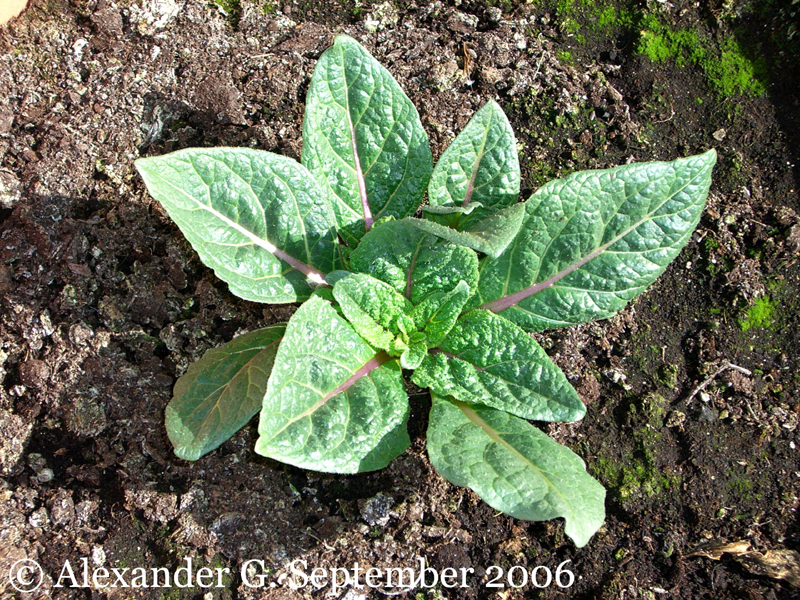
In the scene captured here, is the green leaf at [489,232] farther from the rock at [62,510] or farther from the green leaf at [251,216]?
the rock at [62,510]

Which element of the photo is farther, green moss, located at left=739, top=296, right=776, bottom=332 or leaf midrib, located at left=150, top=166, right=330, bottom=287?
green moss, located at left=739, top=296, right=776, bottom=332

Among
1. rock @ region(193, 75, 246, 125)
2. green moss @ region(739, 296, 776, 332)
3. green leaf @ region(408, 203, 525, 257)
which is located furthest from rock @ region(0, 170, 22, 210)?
green moss @ region(739, 296, 776, 332)

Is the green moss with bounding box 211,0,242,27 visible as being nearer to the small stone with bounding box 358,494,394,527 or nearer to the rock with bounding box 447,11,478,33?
the rock with bounding box 447,11,478,33

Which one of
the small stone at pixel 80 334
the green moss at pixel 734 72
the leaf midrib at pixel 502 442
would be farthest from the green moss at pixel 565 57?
the small stone at pixel 80 334

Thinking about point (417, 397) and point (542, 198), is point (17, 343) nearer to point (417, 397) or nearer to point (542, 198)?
point (417, 397)

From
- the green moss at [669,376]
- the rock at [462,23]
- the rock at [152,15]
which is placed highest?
the rock at [462,23]

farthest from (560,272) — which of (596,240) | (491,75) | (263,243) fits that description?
(491,75)

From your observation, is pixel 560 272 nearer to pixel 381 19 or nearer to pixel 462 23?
pixel 462 23
